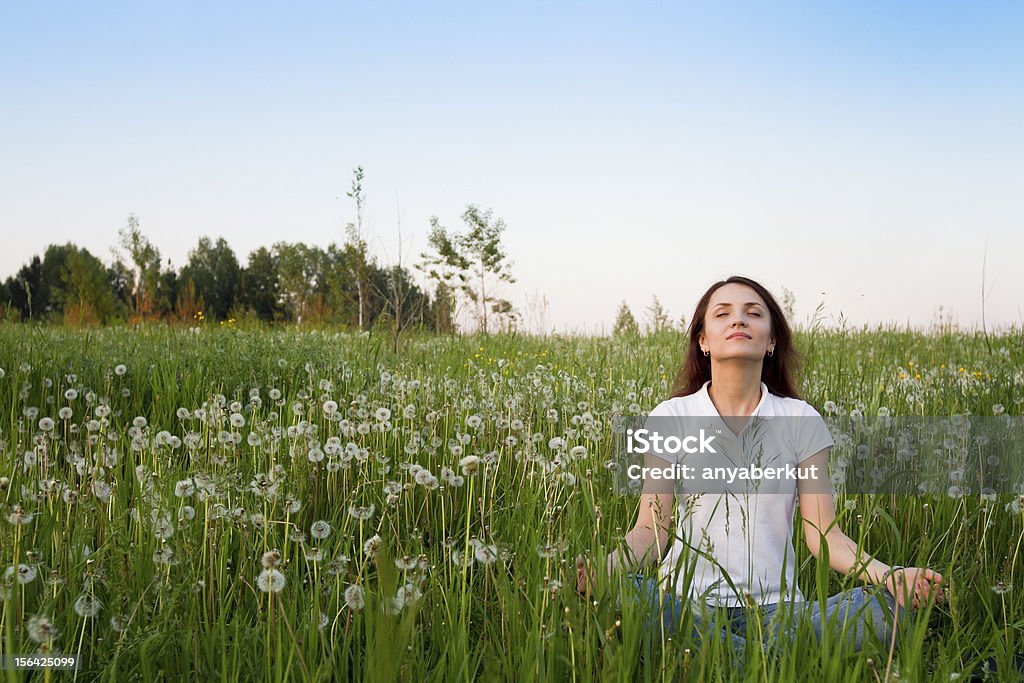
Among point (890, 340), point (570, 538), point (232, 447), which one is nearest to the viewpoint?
point (570, 538)

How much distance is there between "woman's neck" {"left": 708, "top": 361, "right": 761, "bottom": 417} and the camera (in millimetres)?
3324

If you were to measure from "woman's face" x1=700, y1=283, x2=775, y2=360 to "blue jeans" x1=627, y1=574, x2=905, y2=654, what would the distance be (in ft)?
3.21

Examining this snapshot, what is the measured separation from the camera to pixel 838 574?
131 inches

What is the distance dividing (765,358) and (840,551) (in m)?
1.08

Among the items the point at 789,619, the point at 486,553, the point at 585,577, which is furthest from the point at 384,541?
the point at 789,619

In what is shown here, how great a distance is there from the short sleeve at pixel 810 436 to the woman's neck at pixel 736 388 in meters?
0.20

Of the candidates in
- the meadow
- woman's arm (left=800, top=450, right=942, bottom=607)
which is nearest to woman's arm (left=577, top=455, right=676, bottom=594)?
the meadow

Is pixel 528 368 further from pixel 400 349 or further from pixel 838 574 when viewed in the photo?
pixel 838 574

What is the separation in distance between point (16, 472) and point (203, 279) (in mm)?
74434

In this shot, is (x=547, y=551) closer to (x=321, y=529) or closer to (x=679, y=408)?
(x=321, y=529)

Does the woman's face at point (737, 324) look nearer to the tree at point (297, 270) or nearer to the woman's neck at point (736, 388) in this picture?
the woman's neck at point (736, 388)

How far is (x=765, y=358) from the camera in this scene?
3795 millimetres

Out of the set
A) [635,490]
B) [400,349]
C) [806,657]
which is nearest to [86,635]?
[806,657]

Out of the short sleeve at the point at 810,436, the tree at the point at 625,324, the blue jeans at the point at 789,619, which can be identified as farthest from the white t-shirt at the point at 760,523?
the tree at the point at 625,324
